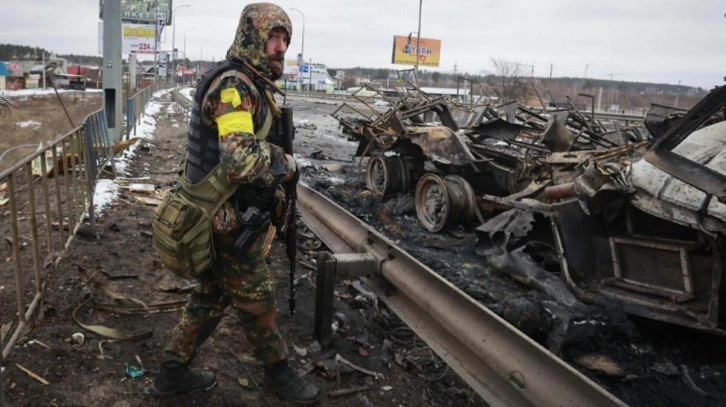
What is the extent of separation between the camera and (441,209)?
264 inches

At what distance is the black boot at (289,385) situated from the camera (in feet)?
9.09

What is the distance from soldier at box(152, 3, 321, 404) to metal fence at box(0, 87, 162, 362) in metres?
0.86

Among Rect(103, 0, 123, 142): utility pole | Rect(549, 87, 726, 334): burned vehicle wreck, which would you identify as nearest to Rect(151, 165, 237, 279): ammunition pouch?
Rect(549, 87, 726, 334): burned vehicle wreck

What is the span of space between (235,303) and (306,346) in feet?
2.76

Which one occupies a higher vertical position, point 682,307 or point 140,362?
point 682,307

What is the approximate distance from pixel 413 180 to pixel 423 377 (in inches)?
204

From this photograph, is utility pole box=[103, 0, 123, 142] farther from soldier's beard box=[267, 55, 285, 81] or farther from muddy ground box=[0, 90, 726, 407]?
soldier's beard box=[267, 55, 285, 81]

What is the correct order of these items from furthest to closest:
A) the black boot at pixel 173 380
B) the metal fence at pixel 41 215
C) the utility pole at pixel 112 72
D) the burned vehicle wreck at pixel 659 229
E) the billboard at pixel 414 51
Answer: the billboard at pixel 414 51 < the utility pole at pixel 112 72 < the burned vehicle wreck at pixel 659 229 < the metal fence at pixel 41 215 < the black boot at pixel 173 380

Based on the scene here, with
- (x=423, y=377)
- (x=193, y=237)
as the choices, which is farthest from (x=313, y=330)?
(x=193, y=237)

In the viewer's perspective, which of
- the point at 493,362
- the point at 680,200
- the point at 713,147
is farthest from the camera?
the point at 713,147

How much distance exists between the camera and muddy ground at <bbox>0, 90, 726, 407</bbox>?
9.21 ft

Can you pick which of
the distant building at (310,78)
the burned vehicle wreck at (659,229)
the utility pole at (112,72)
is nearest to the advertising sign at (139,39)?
the utility pole at (112,72)

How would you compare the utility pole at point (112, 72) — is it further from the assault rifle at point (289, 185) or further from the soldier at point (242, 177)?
the soldier at point (242, 177)

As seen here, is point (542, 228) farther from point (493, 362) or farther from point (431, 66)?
point (431, 66)
